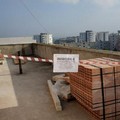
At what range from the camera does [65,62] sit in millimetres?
5719

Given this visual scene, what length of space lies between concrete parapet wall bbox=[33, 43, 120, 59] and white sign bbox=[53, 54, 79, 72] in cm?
213

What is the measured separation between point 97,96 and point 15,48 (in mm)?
16171

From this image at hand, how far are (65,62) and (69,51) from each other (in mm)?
5961

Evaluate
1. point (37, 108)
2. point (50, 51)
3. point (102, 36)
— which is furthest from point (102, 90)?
point (102, 36)

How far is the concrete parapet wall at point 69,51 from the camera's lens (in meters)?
8.06

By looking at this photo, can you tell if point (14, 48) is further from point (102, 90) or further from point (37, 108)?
point (102, 90)

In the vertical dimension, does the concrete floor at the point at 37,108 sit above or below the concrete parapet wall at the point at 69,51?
below

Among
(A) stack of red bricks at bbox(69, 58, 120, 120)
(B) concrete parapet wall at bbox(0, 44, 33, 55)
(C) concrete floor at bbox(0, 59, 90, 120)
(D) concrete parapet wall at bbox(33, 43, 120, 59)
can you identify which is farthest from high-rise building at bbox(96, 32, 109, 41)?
(A) stack of red bricks at bbox(69, 58, 120, 120)

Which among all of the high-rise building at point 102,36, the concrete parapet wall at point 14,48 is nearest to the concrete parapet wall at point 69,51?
the concrete parapet wall at point 14,48

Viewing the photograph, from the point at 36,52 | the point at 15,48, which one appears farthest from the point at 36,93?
the point at 15,48

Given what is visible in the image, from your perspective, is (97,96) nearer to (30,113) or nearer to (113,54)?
(30,113)

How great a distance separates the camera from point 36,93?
26.5 feet

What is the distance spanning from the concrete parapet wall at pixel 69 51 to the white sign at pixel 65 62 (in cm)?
213

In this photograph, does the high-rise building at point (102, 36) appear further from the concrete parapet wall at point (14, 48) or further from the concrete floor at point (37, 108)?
the concrete floor at point (37, 108)
